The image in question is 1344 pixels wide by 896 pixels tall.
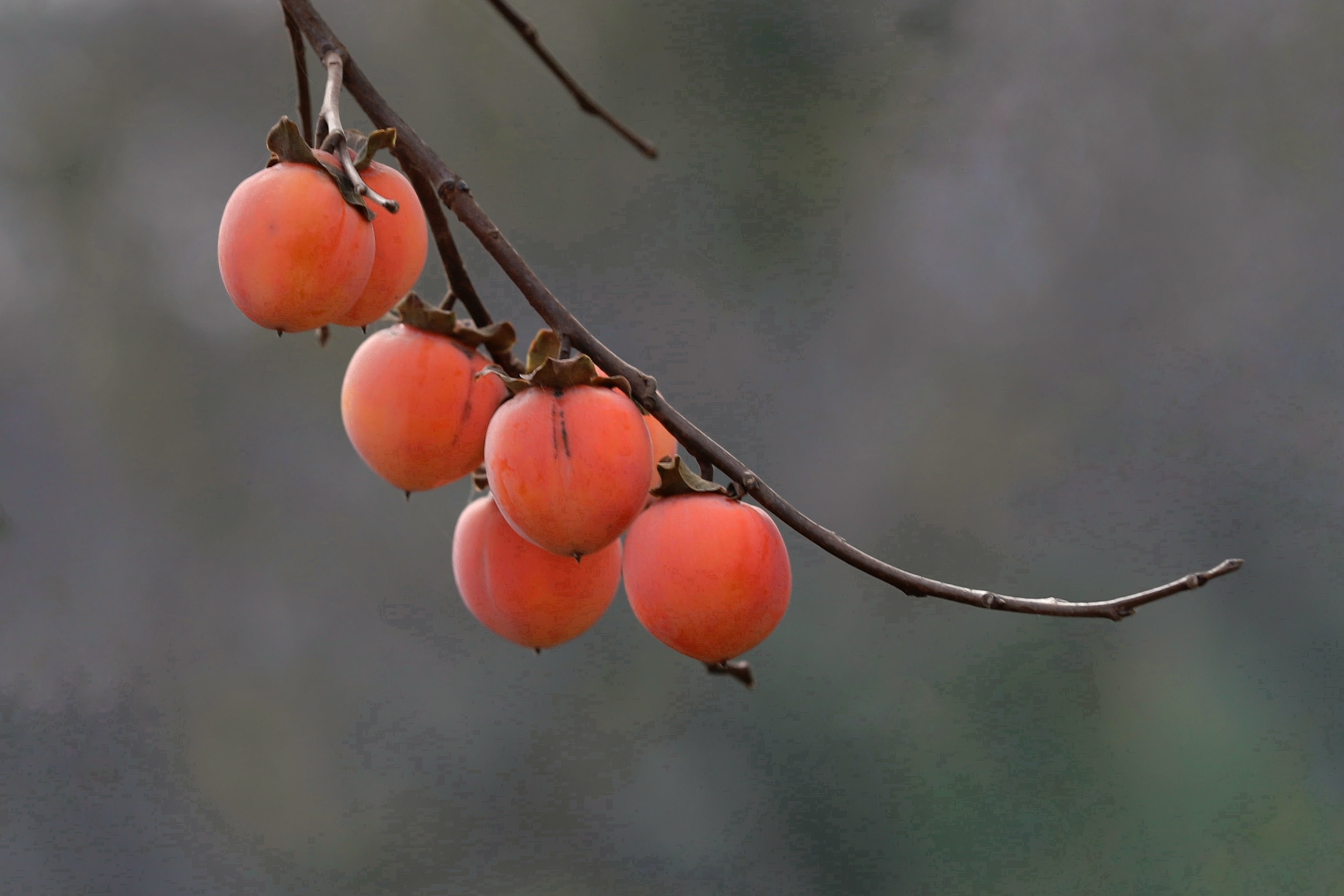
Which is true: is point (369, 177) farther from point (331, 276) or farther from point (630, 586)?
point (630, 586)

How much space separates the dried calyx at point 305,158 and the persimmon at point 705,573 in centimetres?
21

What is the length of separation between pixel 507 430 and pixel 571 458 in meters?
0.04

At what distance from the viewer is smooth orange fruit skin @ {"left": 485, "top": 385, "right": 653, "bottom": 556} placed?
49 centimetres

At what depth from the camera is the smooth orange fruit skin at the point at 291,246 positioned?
1.67ft

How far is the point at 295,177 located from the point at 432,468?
16 cm

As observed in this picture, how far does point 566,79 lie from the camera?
656mm

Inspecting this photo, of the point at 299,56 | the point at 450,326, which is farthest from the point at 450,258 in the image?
the point at 299,56

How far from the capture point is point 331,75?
53 cm

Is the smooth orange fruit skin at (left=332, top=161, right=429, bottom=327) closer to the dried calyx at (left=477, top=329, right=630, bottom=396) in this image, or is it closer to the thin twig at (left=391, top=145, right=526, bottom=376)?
the thin twig at (left=391, top=145, right=526, bottom=376)

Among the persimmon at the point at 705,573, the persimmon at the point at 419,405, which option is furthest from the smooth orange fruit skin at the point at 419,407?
the persimmon at the point at 705,573

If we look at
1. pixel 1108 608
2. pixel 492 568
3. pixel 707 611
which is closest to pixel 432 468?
pixel 492 568

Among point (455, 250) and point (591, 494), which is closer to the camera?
point (591, 494)

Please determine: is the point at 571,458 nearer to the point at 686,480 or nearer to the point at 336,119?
the point at 686,480

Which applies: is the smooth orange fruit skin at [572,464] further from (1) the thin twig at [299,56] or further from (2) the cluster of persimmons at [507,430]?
(1) the thin twig at [299,56]
